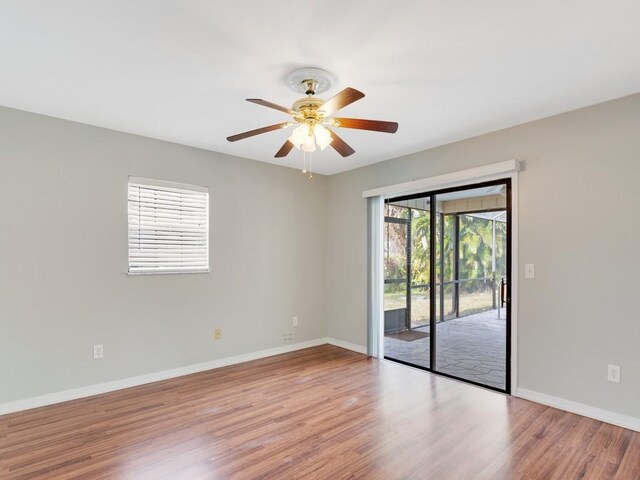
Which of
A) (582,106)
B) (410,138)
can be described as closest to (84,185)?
(410,138)

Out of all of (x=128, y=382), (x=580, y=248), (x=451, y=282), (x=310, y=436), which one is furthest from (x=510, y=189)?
(x=128, y=382)

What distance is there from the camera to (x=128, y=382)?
3.46m

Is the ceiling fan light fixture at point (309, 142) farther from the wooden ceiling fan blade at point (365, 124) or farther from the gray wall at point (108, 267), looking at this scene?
the gray wall at point (108, 267)

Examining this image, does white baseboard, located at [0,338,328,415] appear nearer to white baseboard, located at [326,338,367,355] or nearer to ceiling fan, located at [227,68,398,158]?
white baseboard, located at [326,338,367,355]

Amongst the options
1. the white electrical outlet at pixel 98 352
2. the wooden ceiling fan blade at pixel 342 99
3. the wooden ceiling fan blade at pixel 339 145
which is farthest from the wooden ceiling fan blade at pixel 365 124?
the white electrical outlet at pixel 98 352

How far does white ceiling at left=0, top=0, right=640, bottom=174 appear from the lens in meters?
1.75

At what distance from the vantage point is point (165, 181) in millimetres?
3740

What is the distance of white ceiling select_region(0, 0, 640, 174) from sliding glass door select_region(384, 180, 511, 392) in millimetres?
1005

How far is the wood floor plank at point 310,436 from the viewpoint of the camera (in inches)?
83.9

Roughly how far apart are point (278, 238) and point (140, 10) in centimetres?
318

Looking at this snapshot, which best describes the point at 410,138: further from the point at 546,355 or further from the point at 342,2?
the point at 546,355

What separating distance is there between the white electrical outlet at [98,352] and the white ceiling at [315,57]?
2089 millimetres

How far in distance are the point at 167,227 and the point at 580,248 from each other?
3.89 m

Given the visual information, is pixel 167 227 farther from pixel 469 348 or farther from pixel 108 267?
pixel 469 348
